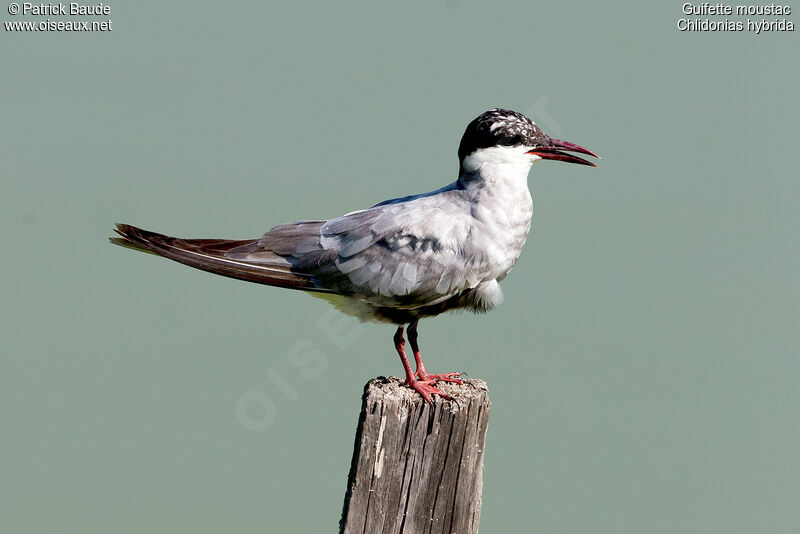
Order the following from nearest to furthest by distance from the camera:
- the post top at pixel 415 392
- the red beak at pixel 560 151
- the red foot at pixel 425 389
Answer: the post top at pixel 415 392
the red foot at pixel 425 389
the red beak at pixel 560 151

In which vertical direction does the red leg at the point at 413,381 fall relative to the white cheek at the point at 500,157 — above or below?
below

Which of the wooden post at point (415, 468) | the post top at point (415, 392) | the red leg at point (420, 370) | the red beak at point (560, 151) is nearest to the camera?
the wooden post at point (415, 468)

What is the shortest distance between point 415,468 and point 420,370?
3.39 feet

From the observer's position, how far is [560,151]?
4.47 m

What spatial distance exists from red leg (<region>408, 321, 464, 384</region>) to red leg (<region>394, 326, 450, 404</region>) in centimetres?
8

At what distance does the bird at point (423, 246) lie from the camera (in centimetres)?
432

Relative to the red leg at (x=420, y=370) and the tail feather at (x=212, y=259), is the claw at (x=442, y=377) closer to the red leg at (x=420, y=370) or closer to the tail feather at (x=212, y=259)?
the red leg at (x=420, y=370)

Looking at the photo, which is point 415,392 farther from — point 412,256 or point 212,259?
point 212,259

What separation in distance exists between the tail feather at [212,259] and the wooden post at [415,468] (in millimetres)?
1007

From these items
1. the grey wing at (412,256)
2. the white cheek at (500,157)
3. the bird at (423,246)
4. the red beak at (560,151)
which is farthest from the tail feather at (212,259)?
the red beak at (560,151)

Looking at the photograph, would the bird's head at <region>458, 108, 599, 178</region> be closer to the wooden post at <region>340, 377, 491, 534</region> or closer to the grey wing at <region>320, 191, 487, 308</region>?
the grey wing at <region>320, 191, 487, 308</region>

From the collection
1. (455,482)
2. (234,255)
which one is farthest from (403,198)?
(455,482)

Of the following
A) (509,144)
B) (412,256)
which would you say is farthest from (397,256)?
(509,144)

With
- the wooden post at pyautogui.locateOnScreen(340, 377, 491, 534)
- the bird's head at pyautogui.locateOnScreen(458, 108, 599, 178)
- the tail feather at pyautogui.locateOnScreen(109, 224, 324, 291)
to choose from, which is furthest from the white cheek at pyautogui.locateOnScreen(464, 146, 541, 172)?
the wooden post at pyautogui.locateOnScreen(340, 377, 491, 534)
